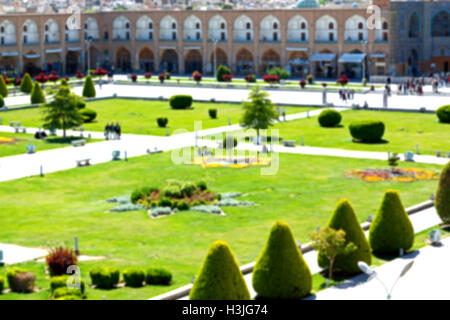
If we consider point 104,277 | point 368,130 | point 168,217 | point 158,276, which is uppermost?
point 368,130

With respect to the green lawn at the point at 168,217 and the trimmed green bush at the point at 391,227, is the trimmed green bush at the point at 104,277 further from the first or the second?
the trimmed green bush at the point at 391,227

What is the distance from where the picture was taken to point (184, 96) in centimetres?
6519

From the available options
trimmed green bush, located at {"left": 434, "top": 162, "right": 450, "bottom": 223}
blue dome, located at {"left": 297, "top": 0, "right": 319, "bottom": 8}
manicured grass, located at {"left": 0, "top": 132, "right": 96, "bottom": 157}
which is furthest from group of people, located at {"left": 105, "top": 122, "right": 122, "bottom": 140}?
blue dome, located at {"left": 297, "top": 0, "right": 319, "bottom": 8}

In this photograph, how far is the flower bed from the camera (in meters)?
37.0

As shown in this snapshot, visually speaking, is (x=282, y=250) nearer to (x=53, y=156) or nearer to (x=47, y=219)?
(x=47, y=219)

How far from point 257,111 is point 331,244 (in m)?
26.0

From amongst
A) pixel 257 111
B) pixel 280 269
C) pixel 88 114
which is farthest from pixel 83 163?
pixel 280 269

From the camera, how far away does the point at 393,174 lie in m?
38.1

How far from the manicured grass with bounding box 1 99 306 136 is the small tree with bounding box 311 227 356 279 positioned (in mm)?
31320

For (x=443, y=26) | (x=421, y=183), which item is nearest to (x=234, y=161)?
(x=421, y=183)

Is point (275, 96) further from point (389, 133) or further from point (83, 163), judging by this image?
point (83, 163)

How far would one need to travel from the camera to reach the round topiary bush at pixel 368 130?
1870 inches

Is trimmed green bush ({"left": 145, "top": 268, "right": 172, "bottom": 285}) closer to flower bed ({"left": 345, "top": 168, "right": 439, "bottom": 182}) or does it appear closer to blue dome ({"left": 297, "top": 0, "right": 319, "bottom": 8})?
flower bed ({"left": 345, "top": 168, "right": 439, "bottom": 182})
